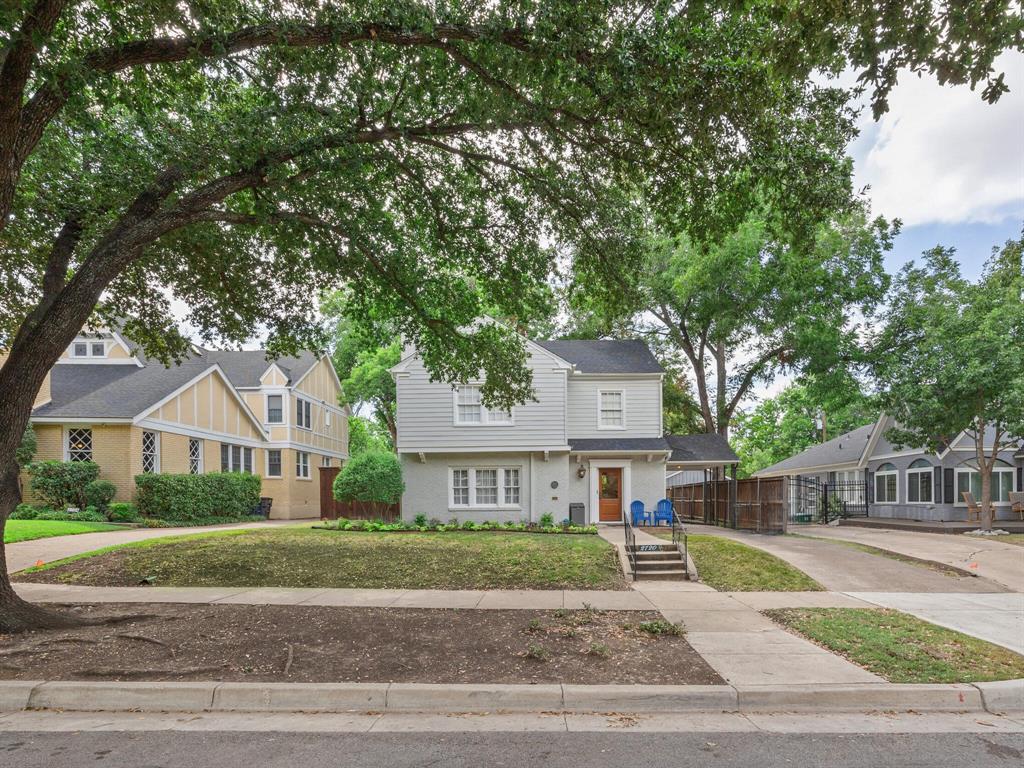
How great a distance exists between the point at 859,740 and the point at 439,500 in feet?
53.7

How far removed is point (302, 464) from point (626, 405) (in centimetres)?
1821

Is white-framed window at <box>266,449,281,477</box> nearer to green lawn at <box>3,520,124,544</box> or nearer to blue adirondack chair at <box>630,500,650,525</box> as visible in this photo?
green lawn at <box>3,520,124,544</box>

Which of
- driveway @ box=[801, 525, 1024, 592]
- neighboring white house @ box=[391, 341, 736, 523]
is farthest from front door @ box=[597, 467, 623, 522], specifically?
driveway @ box=[801, 525, 1024, 592]

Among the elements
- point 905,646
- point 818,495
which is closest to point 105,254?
point 905,646

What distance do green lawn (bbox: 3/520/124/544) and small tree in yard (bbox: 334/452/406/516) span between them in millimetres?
6256

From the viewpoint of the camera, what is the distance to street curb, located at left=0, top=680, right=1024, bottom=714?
5348mm

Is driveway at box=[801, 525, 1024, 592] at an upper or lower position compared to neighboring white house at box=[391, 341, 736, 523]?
lower

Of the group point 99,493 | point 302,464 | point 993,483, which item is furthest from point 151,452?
point 993,483

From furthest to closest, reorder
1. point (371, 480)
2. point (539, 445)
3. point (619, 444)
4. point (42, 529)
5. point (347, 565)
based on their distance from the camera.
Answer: point (619, 444), point (539, 445), point (371, 480), point (42, 529), point (347, 565)

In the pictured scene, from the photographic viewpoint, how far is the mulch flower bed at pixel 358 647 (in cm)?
581

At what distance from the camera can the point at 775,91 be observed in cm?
691

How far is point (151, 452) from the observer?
21.2 meters

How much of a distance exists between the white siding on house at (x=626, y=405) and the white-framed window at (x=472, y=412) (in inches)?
114

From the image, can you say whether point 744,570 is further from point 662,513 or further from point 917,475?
point 917,475
